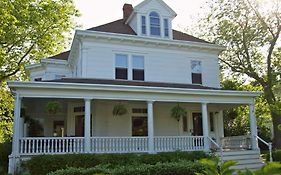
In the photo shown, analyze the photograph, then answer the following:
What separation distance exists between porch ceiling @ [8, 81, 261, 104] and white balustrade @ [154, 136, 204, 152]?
2.05m

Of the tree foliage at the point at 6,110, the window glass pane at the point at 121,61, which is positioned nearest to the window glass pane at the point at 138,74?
the window glass pane at the point at 121,61

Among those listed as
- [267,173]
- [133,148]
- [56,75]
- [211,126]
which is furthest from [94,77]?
[267,173]

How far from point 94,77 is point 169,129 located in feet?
18.1

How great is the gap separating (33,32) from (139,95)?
1507cm

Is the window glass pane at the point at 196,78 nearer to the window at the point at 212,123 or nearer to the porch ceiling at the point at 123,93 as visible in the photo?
the window at the point at 212,123

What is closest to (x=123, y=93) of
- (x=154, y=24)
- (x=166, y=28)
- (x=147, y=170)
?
(x=147, y=170)

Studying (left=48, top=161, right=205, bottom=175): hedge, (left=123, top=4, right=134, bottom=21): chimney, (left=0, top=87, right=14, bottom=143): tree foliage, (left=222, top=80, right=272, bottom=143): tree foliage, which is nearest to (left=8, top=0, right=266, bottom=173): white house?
(left=123, top=4, right=134, bottom=21): chimney

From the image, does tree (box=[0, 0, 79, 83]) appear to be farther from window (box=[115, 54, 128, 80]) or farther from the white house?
window (box=[115, 54, 128, 80])

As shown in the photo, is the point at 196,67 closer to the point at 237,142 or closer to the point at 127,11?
the point at 237,142

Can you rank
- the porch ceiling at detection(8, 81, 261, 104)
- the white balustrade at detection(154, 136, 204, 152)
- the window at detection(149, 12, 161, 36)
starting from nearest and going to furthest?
the porch ceiling at detection(8, 81, 261, 104), the white balustrade at detection(154, 136, 204, 152), the window at detection(149, 12, 161, 36)

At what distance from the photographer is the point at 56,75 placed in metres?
23.2

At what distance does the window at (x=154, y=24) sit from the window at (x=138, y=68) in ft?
6.37

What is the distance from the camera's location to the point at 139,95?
15250mm

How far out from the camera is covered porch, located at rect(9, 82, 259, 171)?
13.9 m
